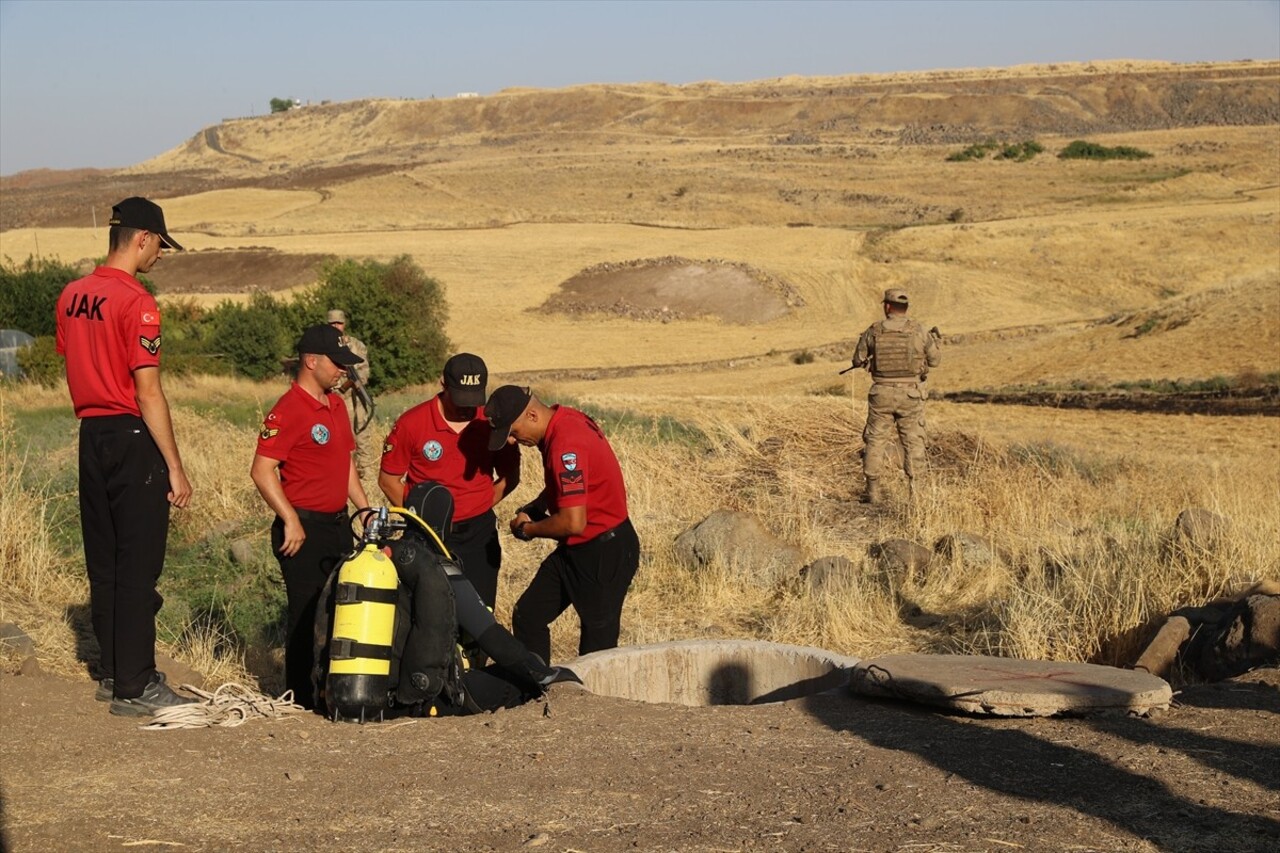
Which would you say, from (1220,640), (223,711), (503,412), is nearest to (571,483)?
(503,412)

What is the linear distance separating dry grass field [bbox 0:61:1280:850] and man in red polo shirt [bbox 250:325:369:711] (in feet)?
4.65

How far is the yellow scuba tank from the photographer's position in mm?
5652

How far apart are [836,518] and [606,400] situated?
1062 centimetres

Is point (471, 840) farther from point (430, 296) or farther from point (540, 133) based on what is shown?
point (540, 133)

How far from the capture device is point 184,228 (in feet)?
201

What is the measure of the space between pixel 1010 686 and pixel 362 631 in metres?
2.63

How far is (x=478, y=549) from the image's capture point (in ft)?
23.4

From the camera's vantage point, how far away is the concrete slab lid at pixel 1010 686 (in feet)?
19.7

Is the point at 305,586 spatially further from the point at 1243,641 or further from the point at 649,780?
the point at 1243,641

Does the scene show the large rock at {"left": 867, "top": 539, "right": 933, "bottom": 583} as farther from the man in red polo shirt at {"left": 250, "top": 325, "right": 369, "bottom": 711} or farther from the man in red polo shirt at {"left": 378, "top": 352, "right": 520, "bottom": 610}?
the man in red polo shirt at {"left": 250, "top": 325, "right": 369, "bottom": 711}

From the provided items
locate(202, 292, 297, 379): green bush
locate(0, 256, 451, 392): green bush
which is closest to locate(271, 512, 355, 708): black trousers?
locate(0, 256, 451, 392): green bush

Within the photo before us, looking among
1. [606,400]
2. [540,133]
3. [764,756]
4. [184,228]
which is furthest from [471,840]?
[540,133]

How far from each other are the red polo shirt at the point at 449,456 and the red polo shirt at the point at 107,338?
1.46 meters

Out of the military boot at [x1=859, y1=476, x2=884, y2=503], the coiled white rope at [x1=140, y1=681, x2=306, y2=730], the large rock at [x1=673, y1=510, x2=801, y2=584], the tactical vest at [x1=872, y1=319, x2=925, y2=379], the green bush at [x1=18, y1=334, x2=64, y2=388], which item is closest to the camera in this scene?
the coiled white rope at [x1=140, y1=681, x2=306, y2=730]
